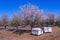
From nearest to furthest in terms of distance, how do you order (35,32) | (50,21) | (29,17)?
1. (35,32)
2. (29,17)
3. (50,21)

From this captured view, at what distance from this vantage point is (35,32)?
102 ft

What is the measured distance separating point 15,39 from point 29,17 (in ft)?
37.4

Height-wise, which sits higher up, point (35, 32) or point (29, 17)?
point (29, 17)

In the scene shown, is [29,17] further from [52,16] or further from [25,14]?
[52,16]

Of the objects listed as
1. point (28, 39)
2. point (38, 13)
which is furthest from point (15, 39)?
point (38, 13)

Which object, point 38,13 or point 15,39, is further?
point 38,13

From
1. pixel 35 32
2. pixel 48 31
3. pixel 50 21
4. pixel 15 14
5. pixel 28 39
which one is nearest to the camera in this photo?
pixel 28 39

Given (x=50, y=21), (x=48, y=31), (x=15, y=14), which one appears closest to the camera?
(x=48, y=31)

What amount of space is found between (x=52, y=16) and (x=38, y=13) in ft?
69.7

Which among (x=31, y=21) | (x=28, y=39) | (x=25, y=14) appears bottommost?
(x=28, y=39)

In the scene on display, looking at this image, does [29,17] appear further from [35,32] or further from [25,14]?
[35,32]

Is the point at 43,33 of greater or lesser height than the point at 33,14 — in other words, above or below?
below

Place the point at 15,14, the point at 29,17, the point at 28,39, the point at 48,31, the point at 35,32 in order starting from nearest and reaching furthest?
the point at 28,39, the point at 35,32, the point at 48,31, the point at 29,17, the point at 15,14

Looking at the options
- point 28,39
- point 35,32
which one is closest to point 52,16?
point 35,32
